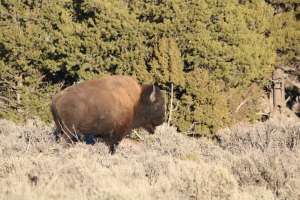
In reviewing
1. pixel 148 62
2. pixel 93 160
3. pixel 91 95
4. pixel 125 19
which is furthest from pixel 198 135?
pixel 93 160

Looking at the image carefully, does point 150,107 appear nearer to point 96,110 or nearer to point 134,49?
point 96,110

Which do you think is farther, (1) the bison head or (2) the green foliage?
(2) the green foliage

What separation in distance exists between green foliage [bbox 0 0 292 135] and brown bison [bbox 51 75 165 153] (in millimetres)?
7377

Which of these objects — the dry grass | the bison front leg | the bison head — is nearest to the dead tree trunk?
the bison head

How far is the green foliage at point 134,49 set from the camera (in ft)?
64.6

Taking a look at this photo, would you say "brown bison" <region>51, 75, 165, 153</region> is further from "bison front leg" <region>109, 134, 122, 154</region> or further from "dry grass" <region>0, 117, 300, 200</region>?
"dry grass" <region>0, 117, 300, 200</region>

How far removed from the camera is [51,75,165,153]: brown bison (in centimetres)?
1170

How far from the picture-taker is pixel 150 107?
41.9 feet

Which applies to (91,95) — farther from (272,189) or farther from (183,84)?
(183,84)

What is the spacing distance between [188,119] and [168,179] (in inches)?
451

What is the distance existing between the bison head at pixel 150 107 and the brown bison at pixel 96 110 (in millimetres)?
336

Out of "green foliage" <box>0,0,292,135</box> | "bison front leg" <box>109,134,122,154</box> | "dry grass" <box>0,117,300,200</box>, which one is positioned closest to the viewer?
"dry grass" <box>0,117,300,200</box>

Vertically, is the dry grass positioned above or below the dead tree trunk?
above

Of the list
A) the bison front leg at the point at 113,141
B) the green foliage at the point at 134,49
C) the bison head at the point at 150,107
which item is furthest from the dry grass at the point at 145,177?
the green foliage at the point at 134,49
